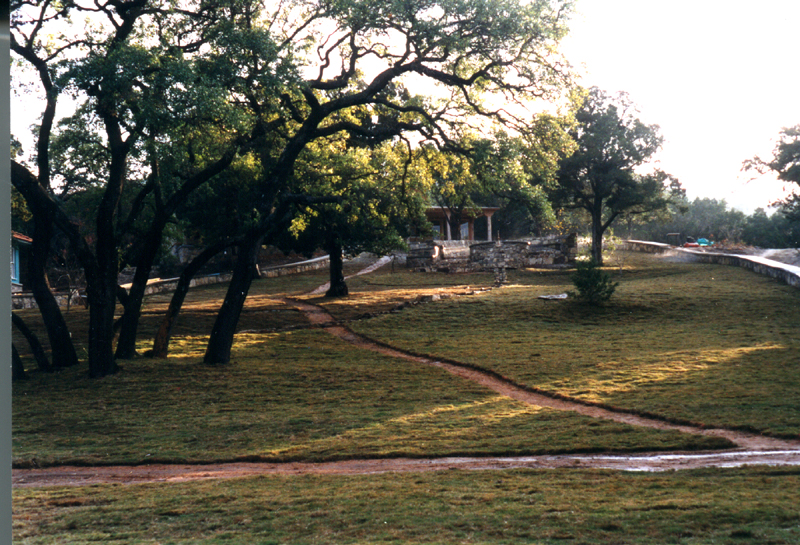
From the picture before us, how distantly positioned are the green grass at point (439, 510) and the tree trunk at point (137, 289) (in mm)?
7828

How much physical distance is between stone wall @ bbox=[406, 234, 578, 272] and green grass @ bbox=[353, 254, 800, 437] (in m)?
6.18

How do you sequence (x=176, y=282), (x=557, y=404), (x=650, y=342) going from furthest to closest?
(x=176, y=282)
(x=650, y=342)
(x=557, y=404)

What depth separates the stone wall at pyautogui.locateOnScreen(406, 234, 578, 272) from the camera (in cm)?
3375

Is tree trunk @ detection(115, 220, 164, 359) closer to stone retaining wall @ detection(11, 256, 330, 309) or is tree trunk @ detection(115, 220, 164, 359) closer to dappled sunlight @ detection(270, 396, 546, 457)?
dappled sunlight @ detection(270, 396, 546, 457)

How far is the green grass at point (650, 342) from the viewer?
10844 mm

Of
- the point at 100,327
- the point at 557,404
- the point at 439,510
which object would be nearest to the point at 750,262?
the point at 557,404

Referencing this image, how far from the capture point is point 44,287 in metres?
14.2

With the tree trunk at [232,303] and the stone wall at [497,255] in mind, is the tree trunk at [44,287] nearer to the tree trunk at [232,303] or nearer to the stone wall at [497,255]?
the tree trunk at [232,303]

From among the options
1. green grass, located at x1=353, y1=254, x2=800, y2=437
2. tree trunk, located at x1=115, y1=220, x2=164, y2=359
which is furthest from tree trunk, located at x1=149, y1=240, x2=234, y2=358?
green grass, located at x1=353, y1=254, x2=800, y2=437

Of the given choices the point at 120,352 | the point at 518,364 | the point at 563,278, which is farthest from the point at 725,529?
the point at 563,278

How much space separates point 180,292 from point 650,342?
1095 cm

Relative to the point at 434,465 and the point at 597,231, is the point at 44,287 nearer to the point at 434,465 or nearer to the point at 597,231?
the point at 434,465

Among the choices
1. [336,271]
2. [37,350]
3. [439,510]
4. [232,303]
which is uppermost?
[336,271]

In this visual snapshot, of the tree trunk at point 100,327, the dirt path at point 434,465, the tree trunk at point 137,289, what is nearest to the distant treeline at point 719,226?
the tree trunk at point 137,289
